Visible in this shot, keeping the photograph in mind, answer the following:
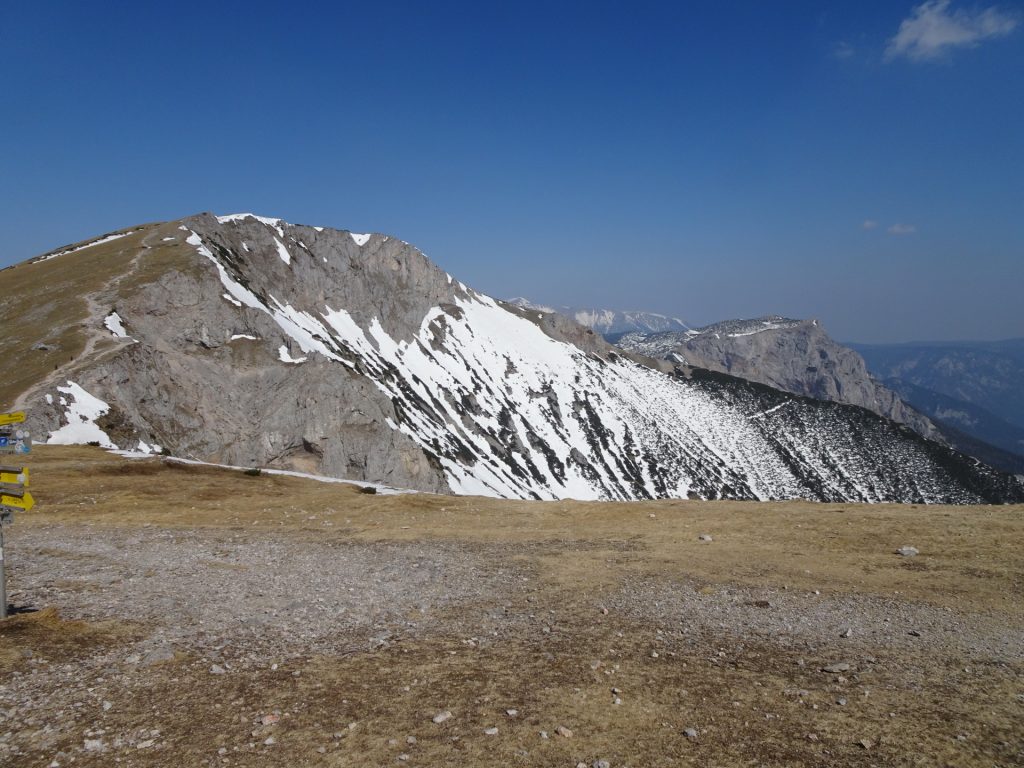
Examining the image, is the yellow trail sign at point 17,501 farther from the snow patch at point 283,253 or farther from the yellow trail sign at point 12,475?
the snow patch at point 283,253

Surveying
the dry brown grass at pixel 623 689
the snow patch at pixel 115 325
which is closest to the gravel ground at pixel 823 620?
the dry brown grass at pixel 623 689

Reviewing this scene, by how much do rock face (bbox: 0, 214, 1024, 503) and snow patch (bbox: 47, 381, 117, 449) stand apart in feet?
0.47

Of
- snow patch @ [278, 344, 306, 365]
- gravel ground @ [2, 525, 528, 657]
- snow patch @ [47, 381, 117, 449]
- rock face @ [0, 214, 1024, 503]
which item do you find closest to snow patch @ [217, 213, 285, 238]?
rock face @ [0, 214, 1024, 503]

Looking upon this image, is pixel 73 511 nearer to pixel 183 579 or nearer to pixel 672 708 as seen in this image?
pixel 183 579

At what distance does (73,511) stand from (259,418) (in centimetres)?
5420

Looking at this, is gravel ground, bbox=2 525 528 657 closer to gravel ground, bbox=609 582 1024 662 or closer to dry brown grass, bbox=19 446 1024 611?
dry brown grass, bbox=19 446 1024 611

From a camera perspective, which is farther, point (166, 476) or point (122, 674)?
point (166, 476)

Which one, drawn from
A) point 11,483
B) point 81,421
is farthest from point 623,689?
point 81,421

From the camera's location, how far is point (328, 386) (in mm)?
89438

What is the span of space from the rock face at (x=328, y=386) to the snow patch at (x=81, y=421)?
0.14 metres

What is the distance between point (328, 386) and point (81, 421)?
4361cm

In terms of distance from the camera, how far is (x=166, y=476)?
33.8 metres

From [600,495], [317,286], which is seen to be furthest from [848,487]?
[317,286]

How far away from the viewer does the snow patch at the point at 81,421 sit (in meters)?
44.1
